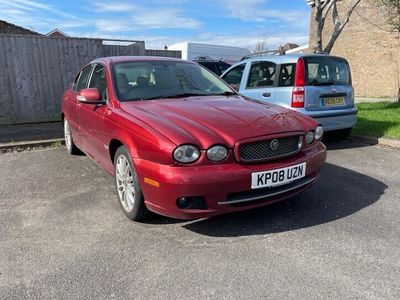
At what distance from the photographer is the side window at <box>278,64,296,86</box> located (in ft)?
21.3

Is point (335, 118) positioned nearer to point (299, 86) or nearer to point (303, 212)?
point (299, 86)

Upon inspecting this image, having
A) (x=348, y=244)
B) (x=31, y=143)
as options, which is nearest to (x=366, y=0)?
(x=31, y=143)

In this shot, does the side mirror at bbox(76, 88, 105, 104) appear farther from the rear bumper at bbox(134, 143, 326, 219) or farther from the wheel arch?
the rear bumper at bbox(134, 143, 326, 219)

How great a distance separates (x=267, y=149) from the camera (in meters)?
3.42

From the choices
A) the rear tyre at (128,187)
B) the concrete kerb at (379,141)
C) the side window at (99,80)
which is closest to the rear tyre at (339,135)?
the concrete kerb at (379,141)

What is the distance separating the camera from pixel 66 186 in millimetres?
5000

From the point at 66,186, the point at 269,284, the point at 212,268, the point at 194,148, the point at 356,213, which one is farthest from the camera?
the point at 66,186

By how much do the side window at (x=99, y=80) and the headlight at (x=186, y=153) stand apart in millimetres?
1714

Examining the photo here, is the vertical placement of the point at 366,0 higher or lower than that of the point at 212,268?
higher

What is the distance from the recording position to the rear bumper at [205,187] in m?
3.13

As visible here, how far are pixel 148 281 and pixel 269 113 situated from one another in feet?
6.60

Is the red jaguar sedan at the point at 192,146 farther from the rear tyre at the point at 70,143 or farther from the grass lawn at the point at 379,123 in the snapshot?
the grass lawn at the point at 379,123

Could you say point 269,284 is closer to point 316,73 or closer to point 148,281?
point 148,281

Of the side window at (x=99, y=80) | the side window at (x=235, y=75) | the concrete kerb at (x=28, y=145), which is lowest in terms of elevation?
the concrete kerb at (x=28, y=145)
